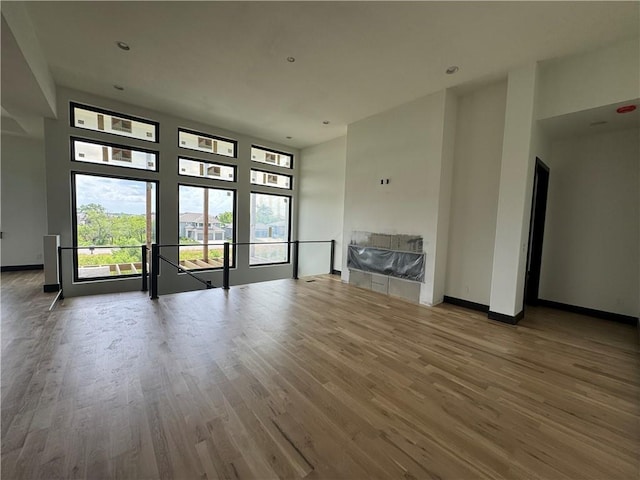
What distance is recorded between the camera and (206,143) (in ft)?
19.6

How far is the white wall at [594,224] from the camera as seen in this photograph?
141 inches

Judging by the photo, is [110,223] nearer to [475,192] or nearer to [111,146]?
[111,146]

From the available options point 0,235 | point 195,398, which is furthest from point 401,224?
point 0,235

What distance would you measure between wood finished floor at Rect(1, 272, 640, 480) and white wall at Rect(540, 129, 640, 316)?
0.67 metres

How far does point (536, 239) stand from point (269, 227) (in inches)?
233

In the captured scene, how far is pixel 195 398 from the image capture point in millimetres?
1853

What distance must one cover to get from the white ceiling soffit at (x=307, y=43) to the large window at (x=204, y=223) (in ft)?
7.01

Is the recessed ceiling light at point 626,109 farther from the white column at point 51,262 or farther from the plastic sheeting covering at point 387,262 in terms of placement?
the white column at point 51,262

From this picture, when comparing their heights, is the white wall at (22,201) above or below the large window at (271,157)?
below

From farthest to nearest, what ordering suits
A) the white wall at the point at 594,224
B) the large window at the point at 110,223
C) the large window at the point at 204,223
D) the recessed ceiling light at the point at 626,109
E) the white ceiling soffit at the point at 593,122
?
the large window at the point at 204,223 < the large window at the point at 110,223 < the white wall at the point at 594,224 < the white ceiling soffit at the point at 593,122 < the recessed ceiling light at the point at 626,109

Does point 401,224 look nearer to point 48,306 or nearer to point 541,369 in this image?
point 541,369

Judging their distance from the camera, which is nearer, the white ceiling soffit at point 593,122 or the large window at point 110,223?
the white ceiling soffit at point 593,122

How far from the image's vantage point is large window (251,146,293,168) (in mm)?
6820

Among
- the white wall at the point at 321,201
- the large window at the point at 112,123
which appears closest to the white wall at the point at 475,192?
the white wall at the point at 321,201
